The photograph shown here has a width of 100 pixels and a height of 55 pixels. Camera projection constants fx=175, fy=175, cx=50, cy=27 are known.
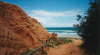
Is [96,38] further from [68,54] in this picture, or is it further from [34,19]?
[34,19]

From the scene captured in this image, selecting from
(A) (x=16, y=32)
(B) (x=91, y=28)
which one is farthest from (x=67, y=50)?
(A) (x=16, y=32)

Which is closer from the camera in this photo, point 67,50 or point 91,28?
point 91,28

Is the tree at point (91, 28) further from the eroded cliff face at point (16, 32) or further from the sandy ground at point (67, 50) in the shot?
the eroded cliff face at point (16, 32)

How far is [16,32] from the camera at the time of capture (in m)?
4.05

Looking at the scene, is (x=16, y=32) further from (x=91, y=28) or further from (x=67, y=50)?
(x=91, y=28)

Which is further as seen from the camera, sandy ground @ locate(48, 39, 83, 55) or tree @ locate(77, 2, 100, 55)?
sandy ground @ locate(48, 39, 83, 55)

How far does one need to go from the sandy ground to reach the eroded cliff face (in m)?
0.44

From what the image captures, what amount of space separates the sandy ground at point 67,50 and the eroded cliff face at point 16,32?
44 centimetres

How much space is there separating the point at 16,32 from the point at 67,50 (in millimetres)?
1236

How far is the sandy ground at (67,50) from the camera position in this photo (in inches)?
148

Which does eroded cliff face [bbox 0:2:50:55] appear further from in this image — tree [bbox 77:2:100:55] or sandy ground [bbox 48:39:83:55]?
tree [bbox 77:2:100:55]

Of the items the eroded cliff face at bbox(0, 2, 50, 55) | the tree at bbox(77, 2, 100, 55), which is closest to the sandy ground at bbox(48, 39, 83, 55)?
the tree at bbox(77, 2, 100, 55)

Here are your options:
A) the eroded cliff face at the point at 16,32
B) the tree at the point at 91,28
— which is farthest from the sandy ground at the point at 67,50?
the eroded cliff face at the point at 16,32

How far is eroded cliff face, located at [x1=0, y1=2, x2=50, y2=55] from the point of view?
3.93 m
